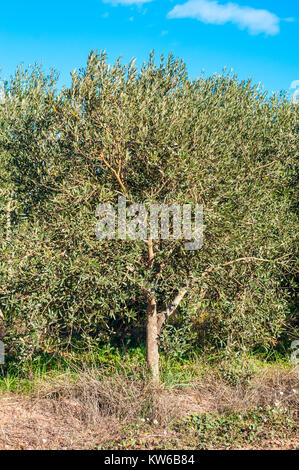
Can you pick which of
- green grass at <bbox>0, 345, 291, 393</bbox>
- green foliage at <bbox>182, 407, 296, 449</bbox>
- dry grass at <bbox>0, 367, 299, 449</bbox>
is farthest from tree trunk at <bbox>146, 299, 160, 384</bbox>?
green foliage at <bbox>182, 407, 296, 449</bbox>

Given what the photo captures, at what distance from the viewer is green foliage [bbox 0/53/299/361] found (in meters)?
A: 8.64

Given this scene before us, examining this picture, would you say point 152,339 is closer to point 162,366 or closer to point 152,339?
point 152,339

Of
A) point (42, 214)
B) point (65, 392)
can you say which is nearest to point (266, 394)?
point (65, 392)

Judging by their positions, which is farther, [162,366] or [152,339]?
[162,366]

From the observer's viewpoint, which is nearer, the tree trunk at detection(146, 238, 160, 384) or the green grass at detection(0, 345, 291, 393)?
the tree trunk at detection(146, 238, 160, 384)

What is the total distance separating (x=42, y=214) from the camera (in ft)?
31.6

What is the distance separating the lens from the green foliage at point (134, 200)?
340 inches

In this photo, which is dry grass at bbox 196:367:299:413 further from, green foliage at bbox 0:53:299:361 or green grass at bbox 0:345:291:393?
green foliage at bbox 0:53:299:361

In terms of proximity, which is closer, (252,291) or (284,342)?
(252,291)

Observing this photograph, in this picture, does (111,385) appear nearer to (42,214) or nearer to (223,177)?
(42,214)

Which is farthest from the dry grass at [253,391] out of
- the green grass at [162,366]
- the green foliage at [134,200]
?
the green foliage at [134,200]

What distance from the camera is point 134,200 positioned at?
945cm

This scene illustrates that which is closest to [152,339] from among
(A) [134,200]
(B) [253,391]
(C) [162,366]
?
(C) [162,366]
